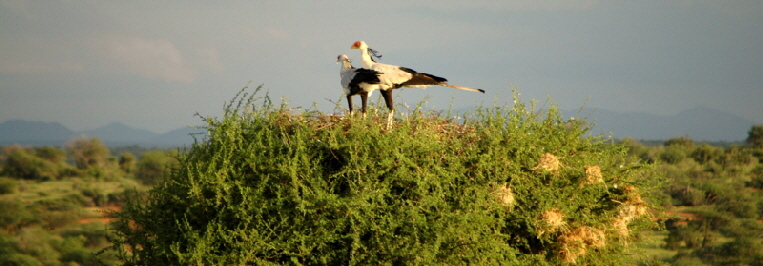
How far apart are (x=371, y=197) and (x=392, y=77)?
5.59 ft

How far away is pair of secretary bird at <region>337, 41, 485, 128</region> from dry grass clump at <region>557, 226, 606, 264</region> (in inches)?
94.3

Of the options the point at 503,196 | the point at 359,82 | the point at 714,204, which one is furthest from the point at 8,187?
the point at 503,196

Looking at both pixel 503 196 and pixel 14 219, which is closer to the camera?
pixel 503 196

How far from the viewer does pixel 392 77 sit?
877cm

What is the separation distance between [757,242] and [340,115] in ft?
81.4

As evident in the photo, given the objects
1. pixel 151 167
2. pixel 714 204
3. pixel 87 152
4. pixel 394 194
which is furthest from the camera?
pixel 87 152

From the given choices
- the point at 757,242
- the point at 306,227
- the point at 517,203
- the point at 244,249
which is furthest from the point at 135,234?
the point at 757,242

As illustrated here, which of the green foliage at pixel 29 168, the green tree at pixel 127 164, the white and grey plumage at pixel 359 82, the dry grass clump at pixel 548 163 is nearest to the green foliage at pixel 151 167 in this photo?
the green tree at pixel 127 164

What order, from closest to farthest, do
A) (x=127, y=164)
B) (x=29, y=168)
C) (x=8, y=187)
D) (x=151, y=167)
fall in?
(x=8, y=187) < (x=151, y=167) < (x=29, y=168) < (x=127, y=164)

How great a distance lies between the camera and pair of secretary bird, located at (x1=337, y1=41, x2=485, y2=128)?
8688 millimetres

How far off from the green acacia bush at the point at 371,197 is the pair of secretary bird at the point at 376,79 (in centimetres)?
41

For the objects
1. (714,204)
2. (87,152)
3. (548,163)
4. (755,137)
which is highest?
(548,163)

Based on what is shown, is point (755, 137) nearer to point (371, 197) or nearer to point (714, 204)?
point (714, 204)

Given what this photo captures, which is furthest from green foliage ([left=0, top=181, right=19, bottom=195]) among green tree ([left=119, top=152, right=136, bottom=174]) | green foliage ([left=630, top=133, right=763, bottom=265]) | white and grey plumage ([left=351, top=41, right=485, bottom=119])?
white and grey plumage ([left=351, top=41, right=485, bottom=119])
